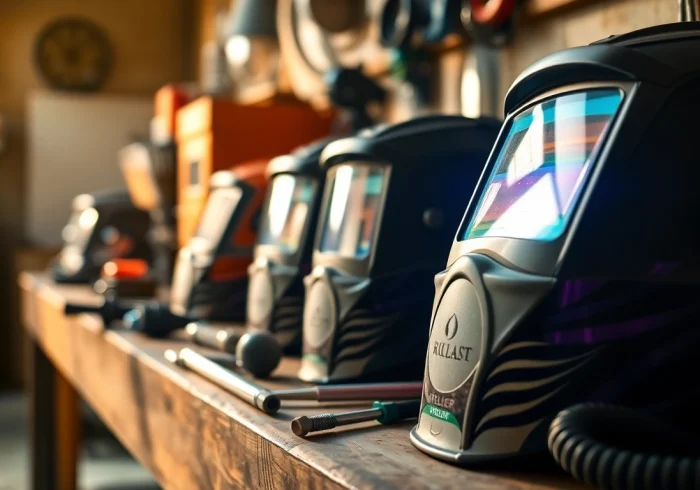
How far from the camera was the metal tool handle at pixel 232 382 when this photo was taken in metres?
0.83

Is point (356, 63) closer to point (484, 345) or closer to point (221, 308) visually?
point (221, 308)

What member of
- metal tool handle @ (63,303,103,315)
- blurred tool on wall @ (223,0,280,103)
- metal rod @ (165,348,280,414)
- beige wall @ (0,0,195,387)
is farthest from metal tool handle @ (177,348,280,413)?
beige wall @ (0,0,195,387)

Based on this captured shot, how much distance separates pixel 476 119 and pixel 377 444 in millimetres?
437

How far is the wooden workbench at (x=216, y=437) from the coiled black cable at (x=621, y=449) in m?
0.05

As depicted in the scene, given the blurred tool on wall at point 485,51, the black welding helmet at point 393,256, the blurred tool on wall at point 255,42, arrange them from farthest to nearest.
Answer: the blurred tool on wall at point 255,42 < the blurred tool on wall at point 485,51 < the black welding helmet at point 393,256

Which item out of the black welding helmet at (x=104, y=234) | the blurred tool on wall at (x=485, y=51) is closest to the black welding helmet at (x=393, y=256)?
the blurred tool on wall at (x=485, y=51)

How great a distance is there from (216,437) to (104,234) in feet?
6.39

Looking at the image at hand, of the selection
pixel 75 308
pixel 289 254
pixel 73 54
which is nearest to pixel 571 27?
pixel 289 254

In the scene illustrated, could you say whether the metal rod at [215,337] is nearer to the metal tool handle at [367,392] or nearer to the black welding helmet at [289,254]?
the black welding helmet at [289,254]

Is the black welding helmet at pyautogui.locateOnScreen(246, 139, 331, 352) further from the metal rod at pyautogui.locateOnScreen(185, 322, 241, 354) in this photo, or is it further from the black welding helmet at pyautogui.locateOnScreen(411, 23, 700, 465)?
the black welding helmet at pyautogui.locateOnScreen(411, 23, 700, 465)

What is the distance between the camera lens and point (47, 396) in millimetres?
2814

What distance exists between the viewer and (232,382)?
3.06ft

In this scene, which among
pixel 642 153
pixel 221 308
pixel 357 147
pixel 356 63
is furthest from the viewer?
pixel 356 63

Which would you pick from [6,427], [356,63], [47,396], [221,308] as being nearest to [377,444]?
[221,308]
